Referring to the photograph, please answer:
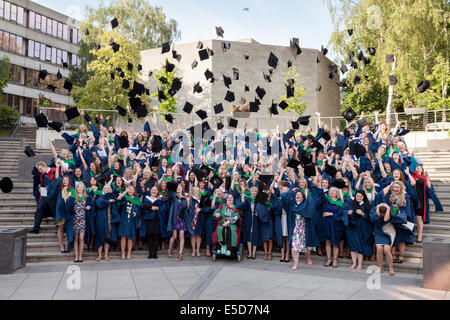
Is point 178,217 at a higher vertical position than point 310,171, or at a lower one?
lower

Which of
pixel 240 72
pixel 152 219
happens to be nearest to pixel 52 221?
pixel 152 219

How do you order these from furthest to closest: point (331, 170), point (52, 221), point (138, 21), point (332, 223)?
1. point (138, 21)
2. point (52, 221)
3. point (331, 170)
4. point (332, 223)

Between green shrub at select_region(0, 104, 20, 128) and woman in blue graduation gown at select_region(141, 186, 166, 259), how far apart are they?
2263 centimetres

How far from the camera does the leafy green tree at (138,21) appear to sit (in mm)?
35406

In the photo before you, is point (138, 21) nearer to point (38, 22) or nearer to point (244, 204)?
point (38, 22)

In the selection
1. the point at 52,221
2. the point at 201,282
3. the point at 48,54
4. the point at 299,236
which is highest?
the point at 48,54

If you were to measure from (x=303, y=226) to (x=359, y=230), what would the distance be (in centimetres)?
113

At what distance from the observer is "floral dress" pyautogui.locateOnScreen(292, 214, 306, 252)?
8344 millimetres

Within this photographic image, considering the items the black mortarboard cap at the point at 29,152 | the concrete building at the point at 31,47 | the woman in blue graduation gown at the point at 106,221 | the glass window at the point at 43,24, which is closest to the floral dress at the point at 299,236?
the woman in blue graduation gown at the point at 106,221

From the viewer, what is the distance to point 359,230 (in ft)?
26.6

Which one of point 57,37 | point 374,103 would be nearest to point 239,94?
point 374,103

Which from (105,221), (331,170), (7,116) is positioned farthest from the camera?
(7,116)

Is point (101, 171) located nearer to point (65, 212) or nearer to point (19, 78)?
point (65, 212)
